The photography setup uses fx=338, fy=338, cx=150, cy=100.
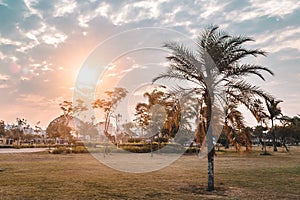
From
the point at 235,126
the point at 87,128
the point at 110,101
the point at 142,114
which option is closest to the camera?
the point at 235,126

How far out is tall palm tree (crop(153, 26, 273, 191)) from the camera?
13512 millimetres

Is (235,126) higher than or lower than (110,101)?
lower

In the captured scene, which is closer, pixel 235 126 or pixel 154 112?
pixel 235 126

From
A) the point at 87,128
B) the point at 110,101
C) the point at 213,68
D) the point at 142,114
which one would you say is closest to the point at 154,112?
the point at 142,114

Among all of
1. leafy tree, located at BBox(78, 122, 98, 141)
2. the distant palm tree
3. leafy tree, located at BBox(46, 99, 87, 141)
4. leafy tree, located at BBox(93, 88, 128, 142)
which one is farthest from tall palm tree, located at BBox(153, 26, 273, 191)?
leafy tree, located at BBox(78, 122, 98, 141)

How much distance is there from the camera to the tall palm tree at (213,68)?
1351 cm

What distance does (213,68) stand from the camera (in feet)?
45.5

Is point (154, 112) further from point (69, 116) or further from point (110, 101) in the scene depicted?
point (69, 116)

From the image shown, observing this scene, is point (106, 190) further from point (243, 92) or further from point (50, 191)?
point (243, 92)

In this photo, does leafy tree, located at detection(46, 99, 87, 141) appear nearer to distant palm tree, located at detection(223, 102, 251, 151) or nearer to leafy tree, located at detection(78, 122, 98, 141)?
leafy tree, located at detection(78, 122, 98, 141)

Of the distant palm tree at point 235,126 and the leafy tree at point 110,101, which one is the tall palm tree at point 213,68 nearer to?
the distant palm tree at point 235,126

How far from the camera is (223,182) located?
15.2 metres

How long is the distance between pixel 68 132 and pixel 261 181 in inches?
1788

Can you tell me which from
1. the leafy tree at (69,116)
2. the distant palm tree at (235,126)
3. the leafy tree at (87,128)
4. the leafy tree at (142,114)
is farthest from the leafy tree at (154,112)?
the leafy tree at (87,128)
